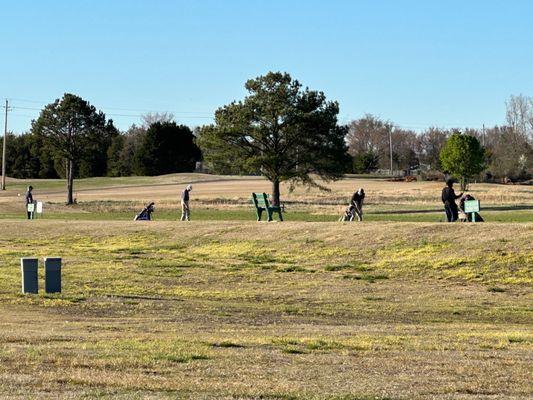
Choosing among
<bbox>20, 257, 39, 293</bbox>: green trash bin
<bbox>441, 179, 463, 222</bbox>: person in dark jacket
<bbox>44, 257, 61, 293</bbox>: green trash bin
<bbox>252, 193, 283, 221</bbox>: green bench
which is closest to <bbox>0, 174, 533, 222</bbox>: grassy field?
<bbox>252, 193, 283, 221</bbox>: green bench

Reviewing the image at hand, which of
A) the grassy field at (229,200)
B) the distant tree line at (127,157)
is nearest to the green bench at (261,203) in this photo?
the grassy field at (229,200)

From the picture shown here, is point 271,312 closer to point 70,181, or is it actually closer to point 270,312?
point 270,312

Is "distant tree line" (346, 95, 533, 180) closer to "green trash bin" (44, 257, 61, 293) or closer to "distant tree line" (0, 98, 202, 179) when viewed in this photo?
"distant tree line" (0, 98, 202, 179)

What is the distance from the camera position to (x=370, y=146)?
18538cm

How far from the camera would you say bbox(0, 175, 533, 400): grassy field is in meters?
11.2

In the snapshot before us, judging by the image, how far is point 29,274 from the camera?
2522cm

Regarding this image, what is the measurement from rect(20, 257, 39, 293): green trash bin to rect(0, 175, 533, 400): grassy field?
0.41 metres

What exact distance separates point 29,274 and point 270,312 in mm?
6578

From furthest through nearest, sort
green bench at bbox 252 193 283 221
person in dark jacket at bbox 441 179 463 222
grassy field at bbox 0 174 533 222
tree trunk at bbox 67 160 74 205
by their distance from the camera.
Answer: tree trunk at bbox 67 160 74 205 → grassy field at bbox 0 174 533 222 → green bench at bbox 252 193 283 221 → person in dark jacket at bbox 441 179 463 222

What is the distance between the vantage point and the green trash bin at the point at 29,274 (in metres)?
25.1

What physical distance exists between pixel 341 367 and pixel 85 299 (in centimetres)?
1279

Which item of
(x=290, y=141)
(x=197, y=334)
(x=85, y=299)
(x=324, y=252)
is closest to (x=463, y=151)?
(x=290, y=141)

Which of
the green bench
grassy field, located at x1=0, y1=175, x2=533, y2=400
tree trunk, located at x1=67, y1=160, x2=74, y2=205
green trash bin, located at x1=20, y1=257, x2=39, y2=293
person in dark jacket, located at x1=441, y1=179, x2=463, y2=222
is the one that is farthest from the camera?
tree trunk, located at x1=67, y1=160, x2=74, y2=205

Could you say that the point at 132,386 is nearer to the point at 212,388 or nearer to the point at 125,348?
the point at 212,388
